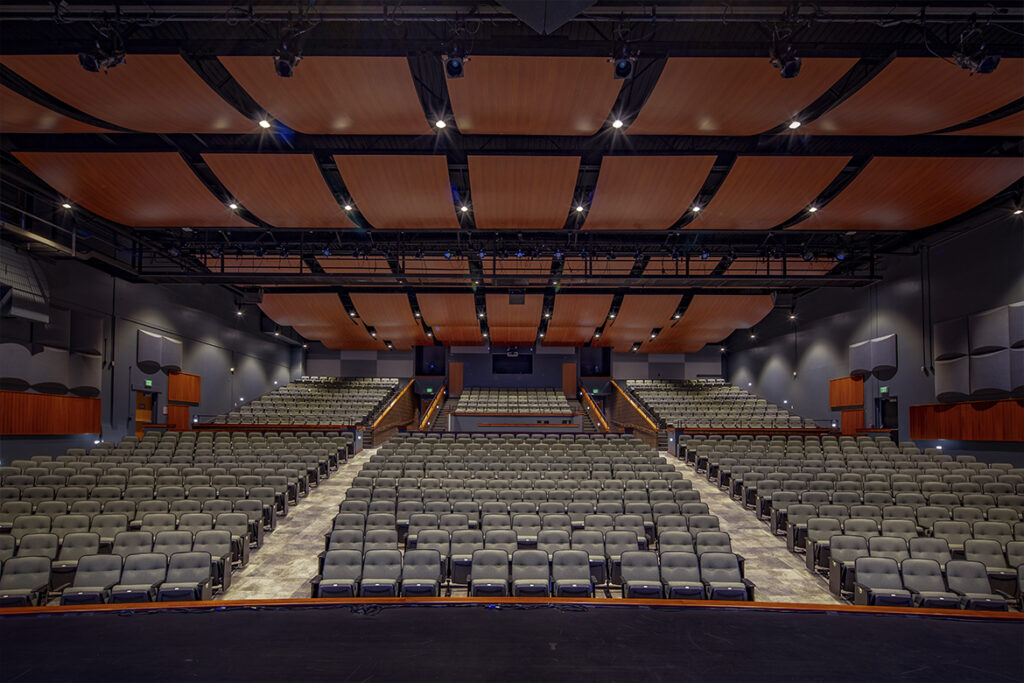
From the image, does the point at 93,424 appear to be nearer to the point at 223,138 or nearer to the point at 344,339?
the point at 223,138

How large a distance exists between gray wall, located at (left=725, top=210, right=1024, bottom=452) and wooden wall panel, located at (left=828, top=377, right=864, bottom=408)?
0.81ft

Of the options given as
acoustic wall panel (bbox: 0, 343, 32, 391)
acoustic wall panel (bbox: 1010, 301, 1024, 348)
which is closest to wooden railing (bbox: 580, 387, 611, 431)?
acoustic wall panel (bbox: 1010, 301, 1024, 348)

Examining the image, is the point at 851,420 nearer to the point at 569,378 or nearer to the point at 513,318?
the point at 513,318

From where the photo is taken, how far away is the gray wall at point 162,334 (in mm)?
11492

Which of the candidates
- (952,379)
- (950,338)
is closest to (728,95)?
(950,338)

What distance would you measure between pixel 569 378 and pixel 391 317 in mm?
8999

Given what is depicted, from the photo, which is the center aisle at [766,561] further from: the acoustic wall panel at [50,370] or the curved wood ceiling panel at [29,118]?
the acoustic wall panel at [50,370]

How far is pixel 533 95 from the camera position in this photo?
698 cm

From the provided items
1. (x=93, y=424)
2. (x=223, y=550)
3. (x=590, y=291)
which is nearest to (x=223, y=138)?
(x=223, y=550)

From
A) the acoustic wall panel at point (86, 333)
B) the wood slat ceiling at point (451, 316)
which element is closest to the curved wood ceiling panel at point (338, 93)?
the acoustic wall panel at point (86, 333)

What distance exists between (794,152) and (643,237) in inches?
214

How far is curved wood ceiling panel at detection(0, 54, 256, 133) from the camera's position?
20.5ft

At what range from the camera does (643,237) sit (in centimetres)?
1425

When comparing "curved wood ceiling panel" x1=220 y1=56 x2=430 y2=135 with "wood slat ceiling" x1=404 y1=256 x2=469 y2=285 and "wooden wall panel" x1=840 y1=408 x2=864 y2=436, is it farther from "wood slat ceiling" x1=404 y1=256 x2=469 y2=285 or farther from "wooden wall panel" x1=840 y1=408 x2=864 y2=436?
"wooden wall panel" x1=840 y1=408 x2=864 y2=436
